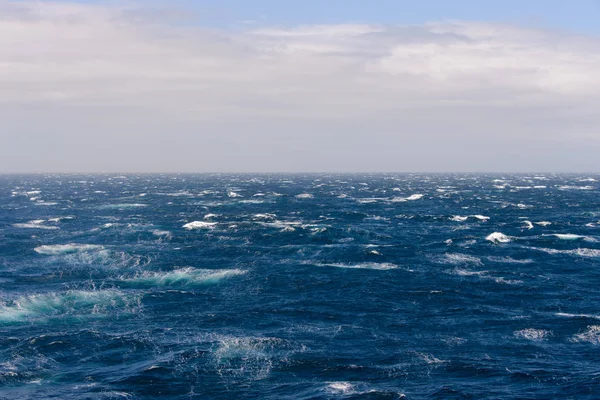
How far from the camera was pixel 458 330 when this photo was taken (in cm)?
4716

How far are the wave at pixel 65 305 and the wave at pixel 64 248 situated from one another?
87.5 ft

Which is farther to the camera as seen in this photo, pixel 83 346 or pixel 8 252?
pixel 8 252

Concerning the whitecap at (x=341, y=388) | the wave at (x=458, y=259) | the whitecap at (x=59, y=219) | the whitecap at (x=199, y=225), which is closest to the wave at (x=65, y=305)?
the whitecap at (x=341, y=388)

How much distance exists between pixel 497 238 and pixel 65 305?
6757 centimetres

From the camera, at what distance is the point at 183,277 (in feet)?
222

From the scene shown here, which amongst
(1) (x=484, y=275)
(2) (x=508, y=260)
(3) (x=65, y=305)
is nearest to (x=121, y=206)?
(3) (x=65, y=305)

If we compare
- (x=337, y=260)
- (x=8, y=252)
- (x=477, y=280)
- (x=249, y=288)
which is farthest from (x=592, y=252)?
(x=8, y=252)

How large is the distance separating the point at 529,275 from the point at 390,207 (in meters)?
88.3

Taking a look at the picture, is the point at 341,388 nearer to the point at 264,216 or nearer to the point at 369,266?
the point at 369,266

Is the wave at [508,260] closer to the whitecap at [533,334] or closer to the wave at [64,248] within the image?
the whitecap at [533,334]

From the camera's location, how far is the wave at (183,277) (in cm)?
6500

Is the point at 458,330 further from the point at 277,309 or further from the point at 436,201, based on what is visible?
the point at 436,201

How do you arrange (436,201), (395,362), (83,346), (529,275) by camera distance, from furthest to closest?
(436,201) → (529,275) → (83,346) → (395,362)

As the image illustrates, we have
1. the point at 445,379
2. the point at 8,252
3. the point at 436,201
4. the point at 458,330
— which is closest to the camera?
the point at 445,379
